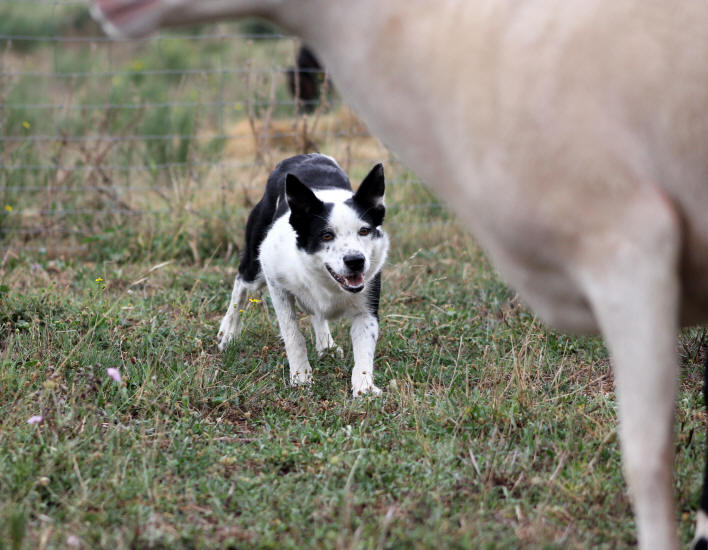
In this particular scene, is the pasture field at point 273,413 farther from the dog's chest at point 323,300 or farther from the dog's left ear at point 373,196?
the dog's left ear at point 373,196

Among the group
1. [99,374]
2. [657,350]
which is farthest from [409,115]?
[99,374]

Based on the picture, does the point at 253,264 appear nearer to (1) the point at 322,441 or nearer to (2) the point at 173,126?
(1) the point at 322,441

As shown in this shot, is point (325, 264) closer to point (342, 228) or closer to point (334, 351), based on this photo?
point (342, 228)

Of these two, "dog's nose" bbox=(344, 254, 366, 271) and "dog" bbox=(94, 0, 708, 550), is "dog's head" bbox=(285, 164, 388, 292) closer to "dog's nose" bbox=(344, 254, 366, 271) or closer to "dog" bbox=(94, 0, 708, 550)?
"dog's nose" bbox=(344, 254, 366, 271)

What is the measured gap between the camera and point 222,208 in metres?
6.26

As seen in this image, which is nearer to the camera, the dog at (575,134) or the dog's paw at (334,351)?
Result: the dog at (575,134)

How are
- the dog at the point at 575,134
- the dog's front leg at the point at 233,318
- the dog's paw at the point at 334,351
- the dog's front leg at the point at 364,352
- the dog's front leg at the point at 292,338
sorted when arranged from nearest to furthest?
the dog at the point at 575,134 < the dog's front leg at the point at 364,352 < the dog's front leg at the point at 292,338 < the dog's front leg at the point at 233,318 < the dog's paw at the point at 334,351

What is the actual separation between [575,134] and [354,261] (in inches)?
99.1

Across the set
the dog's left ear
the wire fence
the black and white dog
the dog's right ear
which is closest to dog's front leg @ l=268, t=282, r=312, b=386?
the black and white dog


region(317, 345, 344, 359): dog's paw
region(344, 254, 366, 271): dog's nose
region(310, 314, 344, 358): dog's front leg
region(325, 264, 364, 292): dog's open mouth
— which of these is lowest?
region(310, 314, 344, 358): dog's front leg

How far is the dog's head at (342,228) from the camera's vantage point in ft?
13.7

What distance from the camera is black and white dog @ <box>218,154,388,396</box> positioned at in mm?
4156

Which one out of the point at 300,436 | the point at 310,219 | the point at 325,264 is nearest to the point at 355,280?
the point at 325,264

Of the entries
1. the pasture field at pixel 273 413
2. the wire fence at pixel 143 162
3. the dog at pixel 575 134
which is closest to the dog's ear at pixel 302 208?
the pasture field at pixel 273 413
